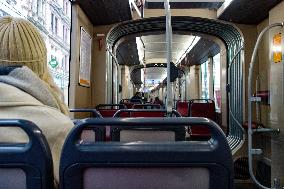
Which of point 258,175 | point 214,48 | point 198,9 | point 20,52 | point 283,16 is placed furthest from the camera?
point 214,48

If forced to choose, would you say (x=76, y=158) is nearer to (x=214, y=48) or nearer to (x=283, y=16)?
(x=283, y=16)

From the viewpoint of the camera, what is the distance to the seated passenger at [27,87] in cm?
131

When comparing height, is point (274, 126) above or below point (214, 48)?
below

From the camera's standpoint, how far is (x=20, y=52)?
1.52 metres

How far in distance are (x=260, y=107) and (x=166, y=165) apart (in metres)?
5.13

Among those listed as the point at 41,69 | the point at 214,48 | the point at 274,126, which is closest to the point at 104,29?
the point at 274,126

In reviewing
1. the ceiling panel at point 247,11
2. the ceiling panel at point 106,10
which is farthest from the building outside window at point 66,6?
the ceiling panel at point 247,11

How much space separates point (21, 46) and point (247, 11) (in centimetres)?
472

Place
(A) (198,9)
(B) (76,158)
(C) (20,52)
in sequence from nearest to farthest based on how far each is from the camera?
(B) (76,158) < (C) (20,52) < (A) (198,9)

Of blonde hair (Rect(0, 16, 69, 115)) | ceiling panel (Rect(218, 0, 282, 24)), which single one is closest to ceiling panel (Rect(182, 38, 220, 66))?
ceiling panel (Rect(218, 0, 282, 24))

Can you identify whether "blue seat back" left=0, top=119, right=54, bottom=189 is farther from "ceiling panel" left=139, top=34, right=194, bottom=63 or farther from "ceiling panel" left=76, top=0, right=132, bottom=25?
"ceiling panel" left=139, top=34, right=194, bottom=63

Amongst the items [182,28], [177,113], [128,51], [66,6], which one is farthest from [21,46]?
[128,51]

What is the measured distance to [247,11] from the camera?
5562 millimetres

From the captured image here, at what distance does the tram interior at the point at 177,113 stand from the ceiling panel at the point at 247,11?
0.02 meters
